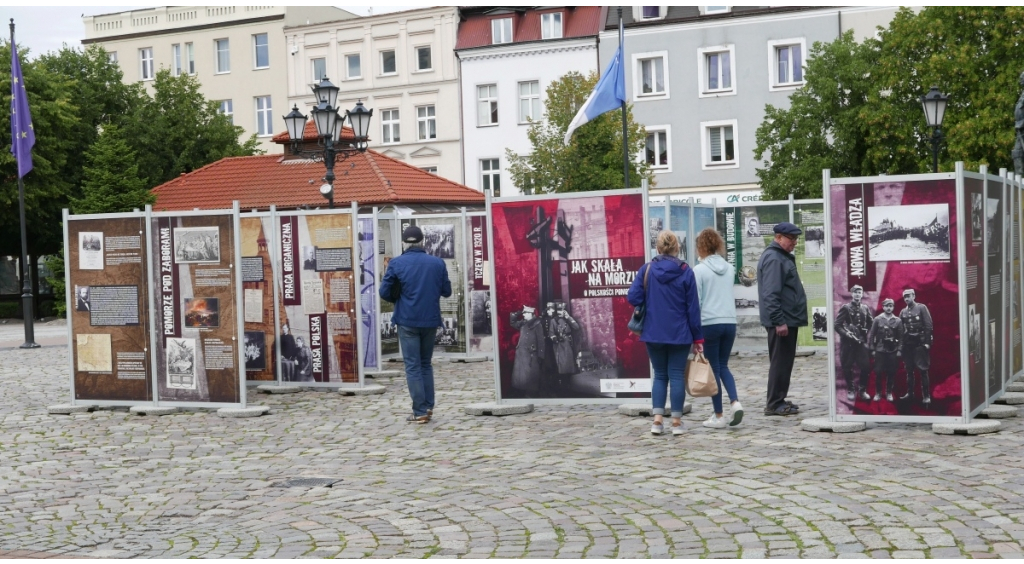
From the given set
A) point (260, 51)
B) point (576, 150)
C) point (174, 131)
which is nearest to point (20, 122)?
point (576, 150)

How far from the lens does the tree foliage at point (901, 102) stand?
38031 millimetres

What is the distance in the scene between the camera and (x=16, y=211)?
1828 inches

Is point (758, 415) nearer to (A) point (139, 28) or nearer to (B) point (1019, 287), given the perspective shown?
(B) point (1019, 287)

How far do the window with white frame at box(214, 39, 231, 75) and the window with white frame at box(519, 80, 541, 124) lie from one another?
16355mm

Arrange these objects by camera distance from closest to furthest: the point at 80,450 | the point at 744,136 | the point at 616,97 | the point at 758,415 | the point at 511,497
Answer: the point at 511,497
the point at 80,450
the point at 758,415
the point at 616,97
the point at 744,136

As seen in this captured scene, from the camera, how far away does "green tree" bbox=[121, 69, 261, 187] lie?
1994 inches

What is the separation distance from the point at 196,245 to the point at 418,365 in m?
3.02

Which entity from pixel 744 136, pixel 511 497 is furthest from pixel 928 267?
pixel 744 136

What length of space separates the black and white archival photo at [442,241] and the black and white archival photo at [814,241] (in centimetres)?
553

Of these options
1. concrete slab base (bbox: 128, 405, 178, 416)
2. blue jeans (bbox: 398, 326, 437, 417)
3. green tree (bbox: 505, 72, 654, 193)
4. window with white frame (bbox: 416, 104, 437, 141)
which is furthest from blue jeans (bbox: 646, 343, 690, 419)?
window with white frame (bbox: 416, 104, 437, 141)

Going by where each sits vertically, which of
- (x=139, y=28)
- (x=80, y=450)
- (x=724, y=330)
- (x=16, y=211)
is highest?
(x=139, y=28)

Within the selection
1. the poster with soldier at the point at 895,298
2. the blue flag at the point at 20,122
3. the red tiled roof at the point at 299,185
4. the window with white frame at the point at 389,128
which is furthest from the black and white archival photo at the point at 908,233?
the window with white frame at the point at 389,128

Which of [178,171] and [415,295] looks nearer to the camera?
[415,295]

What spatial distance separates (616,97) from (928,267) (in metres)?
8.61
